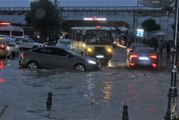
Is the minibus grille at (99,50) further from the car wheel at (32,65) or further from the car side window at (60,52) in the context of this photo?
the car wheel at (32,65)

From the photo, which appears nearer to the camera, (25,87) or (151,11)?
(25,87)

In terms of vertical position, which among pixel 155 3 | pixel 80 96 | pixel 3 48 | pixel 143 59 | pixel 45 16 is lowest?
pixel 80 96

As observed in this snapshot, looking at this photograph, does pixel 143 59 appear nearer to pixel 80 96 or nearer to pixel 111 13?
pixel 80 96

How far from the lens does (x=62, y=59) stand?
101ft

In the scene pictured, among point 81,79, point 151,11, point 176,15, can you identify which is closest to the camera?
A: point 176,15

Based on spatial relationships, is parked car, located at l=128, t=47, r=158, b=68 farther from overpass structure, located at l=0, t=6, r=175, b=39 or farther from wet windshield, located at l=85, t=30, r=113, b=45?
overpass structure, located at l=0, t=6, r=175, b=39

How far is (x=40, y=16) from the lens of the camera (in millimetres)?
83625

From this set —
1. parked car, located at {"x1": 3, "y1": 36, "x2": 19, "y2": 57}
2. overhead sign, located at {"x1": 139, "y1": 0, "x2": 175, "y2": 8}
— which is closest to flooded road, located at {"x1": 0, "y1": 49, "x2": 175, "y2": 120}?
overhead sign, located at {"x1": 139, "y1": 0, "x2": 175, "y2": 8}

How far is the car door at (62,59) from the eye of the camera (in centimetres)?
3052

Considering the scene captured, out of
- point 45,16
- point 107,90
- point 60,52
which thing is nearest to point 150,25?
point 45,16

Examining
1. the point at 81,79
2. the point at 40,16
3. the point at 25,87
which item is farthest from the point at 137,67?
the point at 40,16

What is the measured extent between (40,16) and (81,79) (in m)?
59.6

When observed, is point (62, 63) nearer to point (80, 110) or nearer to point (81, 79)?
point (81, 79)

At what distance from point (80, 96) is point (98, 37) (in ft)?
74.0
